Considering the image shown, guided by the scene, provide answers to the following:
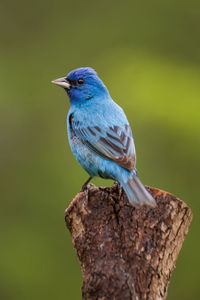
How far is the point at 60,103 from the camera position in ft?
34.0

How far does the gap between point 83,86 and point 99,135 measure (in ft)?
3.81

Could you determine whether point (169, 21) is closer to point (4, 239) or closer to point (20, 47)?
point (20, 47)

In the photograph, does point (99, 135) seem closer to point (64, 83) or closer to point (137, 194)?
point (64, 83)

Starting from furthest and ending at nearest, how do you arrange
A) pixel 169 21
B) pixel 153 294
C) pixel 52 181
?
pixel 169 21 → pixel 52 181 → pixel 153 294

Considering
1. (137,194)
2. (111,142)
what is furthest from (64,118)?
(137,194)

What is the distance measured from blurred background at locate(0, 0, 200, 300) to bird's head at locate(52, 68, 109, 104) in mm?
1408

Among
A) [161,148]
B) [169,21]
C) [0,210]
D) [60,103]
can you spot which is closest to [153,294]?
[161,148]

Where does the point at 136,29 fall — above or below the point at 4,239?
above

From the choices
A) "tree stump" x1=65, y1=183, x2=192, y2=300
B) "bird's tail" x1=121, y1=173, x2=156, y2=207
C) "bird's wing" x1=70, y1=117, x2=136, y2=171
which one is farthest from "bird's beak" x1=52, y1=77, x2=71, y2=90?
"tree stump" x1=65, y1=183, x2=192, y2=300

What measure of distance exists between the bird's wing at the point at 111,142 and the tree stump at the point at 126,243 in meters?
0.78

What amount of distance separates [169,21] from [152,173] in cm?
361

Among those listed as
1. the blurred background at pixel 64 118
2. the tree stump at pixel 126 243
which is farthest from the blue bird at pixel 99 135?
the blurred background at pixel 64 118

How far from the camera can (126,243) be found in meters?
5.24

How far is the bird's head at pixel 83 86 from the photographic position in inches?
303
